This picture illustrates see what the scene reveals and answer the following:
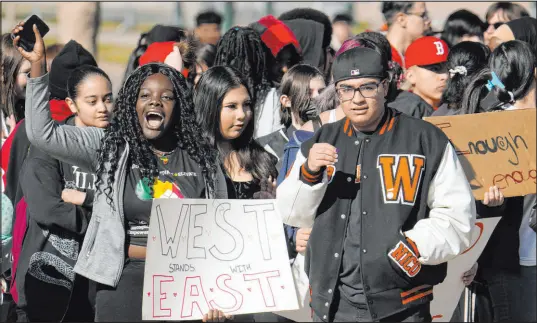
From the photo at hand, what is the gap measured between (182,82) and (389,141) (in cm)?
136

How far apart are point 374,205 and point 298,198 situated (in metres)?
0.38

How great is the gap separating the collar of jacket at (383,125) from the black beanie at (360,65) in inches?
8.2

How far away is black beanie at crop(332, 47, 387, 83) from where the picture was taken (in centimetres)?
504

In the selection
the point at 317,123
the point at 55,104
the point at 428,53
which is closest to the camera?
the point at 317,123

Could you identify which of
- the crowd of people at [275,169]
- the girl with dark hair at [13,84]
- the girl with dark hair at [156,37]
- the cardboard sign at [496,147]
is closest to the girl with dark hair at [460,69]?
the crowd of people at [275,169]

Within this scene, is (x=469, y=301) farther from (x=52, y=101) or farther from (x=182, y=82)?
(x=52, y=101)

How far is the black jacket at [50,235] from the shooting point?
19.9 ft

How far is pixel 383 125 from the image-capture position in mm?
5129

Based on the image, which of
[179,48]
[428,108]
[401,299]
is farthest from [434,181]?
[179,48]

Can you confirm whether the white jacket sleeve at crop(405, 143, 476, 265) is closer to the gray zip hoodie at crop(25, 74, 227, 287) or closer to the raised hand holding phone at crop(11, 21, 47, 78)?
the gray zip hoodie at crop(25, 74, 227, 287)

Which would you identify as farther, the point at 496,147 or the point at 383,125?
the point at 496,147

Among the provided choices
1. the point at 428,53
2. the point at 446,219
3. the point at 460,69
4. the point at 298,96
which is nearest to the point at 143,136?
the point at 446,219

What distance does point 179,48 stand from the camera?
312 inches

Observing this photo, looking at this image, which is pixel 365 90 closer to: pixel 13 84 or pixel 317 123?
pixel 317 123
